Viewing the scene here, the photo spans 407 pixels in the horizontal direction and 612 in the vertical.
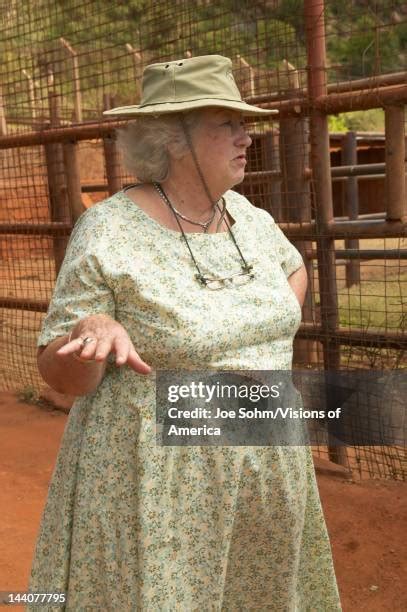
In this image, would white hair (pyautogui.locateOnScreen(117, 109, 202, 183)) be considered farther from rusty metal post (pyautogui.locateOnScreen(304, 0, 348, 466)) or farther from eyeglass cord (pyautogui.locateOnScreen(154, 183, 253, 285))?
rusty metal post (pyautogui.locateOnScreen(304, 0, 348, 466))

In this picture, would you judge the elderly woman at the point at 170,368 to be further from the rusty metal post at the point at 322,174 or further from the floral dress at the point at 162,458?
the rusty metal post at the point at 322,174

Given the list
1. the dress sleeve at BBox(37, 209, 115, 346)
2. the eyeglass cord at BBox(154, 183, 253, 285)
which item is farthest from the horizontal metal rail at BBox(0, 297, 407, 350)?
the dress sleeve at BBox(37, 209, 115, 346)

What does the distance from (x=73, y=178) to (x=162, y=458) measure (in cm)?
365

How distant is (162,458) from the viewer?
1960 millimetres

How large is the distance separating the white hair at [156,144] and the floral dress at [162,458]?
94mm

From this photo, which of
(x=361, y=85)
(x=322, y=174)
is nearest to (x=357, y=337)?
(x=322, y=174)

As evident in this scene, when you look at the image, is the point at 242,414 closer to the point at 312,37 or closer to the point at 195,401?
the point at 195,401

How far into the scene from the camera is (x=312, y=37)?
147 inches

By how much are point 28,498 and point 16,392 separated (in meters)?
2.06

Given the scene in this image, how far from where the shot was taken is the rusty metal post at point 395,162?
345cm

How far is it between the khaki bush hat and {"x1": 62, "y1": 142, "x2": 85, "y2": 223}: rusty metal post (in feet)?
10.5

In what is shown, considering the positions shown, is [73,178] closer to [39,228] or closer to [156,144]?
[39,228]

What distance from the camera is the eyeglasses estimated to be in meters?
2.00

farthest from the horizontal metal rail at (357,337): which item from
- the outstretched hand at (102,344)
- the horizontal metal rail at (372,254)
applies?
the outstretched hand at (102,344)
